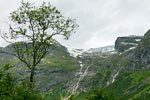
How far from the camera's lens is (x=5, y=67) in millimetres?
24078

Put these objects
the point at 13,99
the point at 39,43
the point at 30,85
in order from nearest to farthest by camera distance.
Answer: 1. the point at 13,99
2. the point at 30,85
3. the point at 39,43

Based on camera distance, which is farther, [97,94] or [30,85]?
[97,94]

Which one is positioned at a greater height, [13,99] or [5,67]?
[5,67]

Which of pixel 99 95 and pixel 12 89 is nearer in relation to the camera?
pixel 12 89

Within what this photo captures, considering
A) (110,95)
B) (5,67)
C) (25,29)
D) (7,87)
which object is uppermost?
(25,29)

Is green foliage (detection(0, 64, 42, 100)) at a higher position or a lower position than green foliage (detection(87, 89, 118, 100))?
higher

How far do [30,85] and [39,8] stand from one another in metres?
11.4

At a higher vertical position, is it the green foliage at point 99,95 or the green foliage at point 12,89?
the green foliage at point 12,89

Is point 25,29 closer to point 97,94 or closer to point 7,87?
point 7,87

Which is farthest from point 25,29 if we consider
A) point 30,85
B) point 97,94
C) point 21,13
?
point 97,94

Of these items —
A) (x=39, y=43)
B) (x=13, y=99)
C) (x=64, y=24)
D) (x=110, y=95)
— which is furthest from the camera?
(x=110, y=95)

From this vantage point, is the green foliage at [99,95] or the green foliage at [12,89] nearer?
the green foliage at [12,89]

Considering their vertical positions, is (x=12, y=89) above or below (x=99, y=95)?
above

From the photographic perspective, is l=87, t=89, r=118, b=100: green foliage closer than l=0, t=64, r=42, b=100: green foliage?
No
